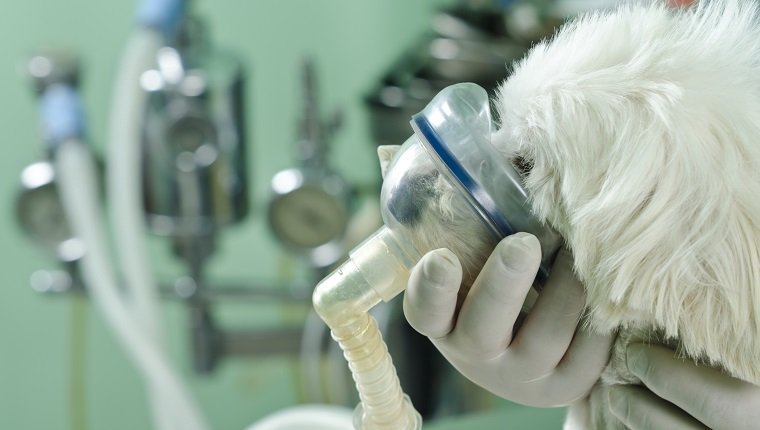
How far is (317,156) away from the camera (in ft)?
3.35

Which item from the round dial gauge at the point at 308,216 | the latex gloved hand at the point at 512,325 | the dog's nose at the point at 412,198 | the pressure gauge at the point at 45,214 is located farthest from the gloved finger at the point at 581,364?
the pressure gauge at the point at 45,214

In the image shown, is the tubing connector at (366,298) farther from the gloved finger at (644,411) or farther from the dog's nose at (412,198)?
the gloved finger at (644,411)

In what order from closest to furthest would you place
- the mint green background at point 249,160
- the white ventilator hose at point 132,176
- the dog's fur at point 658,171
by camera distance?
the dog's fur at point 658,171
the white ventilator hose at point 132,176
the mint green background at point 249,160

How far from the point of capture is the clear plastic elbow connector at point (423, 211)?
394 millimetres

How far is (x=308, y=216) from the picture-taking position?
1.04 meters

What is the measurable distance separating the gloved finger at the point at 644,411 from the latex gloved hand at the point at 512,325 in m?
0.02

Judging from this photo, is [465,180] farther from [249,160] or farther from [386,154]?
[249,160]

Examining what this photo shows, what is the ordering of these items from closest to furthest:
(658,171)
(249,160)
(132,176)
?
(658,171)
(132,176)
(249,160)

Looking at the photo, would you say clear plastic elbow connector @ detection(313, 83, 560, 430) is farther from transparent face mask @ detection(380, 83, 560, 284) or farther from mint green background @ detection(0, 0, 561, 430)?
mint green background @ detection(0, 0, 561, 430)

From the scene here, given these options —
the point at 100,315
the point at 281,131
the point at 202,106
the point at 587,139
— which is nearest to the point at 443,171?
the point at 587,139

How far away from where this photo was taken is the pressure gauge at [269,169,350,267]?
1021 mm

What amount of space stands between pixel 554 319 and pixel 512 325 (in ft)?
0.08

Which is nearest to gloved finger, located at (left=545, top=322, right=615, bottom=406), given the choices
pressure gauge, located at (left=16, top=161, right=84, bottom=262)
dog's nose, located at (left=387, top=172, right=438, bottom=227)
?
dog's nose, located at (left=387, top=172, right=438, bottom=227)

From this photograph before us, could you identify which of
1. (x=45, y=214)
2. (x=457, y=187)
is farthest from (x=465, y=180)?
(x=45, y=214)
